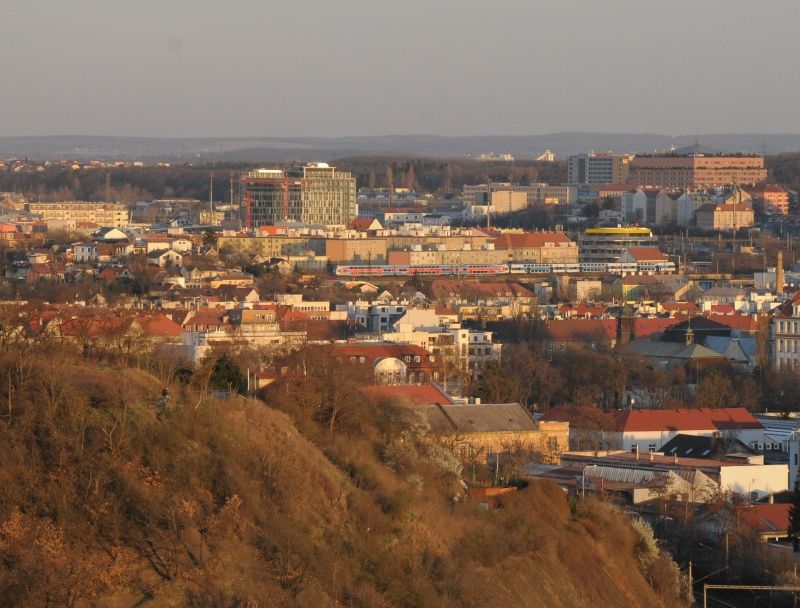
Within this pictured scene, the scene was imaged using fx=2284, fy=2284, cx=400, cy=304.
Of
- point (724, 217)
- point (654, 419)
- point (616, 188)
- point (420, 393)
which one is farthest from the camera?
point (616, 188)

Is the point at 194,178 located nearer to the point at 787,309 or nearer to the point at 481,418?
the point at 787,309

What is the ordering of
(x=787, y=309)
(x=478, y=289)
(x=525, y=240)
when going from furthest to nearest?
(x=525, y=240) < (x=478, y=289) < (x=787, y=309)

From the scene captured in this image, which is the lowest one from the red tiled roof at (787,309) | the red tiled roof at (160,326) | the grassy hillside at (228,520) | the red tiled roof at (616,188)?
the red tiled roof at (616,188)

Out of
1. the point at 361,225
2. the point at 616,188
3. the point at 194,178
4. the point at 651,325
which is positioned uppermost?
the point at 651,325

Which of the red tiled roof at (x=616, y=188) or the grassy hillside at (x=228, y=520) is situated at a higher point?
the grassy hillside at (x=228, y=520)

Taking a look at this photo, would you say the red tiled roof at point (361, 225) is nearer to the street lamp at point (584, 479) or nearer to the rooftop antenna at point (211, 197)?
the rooftop antenna at point (211, 197)

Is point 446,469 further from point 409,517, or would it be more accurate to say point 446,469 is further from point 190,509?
point 190,509

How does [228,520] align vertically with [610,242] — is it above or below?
above

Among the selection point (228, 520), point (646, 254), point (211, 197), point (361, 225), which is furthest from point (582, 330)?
point (211, 197)

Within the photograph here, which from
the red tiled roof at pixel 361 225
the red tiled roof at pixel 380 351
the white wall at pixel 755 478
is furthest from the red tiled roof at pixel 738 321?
the red tiled roof at pixel 361 225
